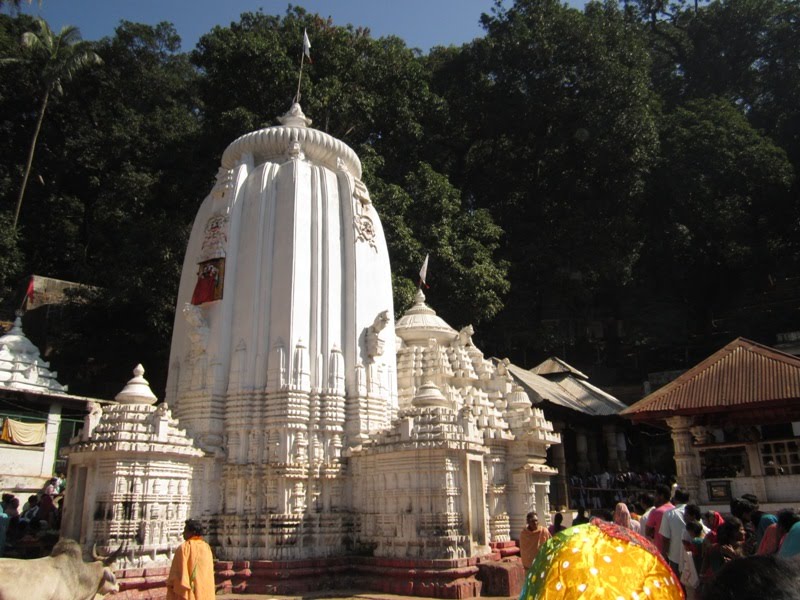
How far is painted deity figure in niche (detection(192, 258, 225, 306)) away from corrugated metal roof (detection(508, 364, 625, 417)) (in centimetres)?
1171

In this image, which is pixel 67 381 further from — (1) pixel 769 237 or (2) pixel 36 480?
(1) pixel 769 237

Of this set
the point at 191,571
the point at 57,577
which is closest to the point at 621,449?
the point at 191,571

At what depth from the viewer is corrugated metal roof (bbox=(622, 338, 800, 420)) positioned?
1518cm

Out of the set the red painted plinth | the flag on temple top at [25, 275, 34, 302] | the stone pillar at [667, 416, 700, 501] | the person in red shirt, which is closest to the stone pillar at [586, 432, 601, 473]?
the stone pillar at [667, 416, 700, 501]

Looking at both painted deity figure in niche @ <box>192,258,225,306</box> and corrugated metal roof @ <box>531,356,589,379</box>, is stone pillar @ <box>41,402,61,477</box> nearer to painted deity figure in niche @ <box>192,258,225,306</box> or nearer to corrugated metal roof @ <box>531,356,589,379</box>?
painted deity figure in niche @ <box>192,258,225,306</box>

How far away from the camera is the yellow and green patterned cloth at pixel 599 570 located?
2363 mm

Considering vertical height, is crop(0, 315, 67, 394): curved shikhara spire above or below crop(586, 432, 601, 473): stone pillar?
above

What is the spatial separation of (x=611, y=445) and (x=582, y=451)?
5.68ft

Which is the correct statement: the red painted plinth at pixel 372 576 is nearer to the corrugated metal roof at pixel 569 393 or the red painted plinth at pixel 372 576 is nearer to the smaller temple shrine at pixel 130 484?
the smaller temple shrine at pixel 130 484

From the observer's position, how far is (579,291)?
33688 millimetres

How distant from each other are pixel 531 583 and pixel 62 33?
36.5 m

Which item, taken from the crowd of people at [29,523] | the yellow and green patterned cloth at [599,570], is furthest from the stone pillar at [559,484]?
the yellow and green patterned cloth at [599,570]

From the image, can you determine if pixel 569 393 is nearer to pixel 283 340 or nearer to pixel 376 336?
pixel 376 336

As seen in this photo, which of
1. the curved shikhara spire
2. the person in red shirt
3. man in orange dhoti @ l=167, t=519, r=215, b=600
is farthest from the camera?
the curved shikhara spire
